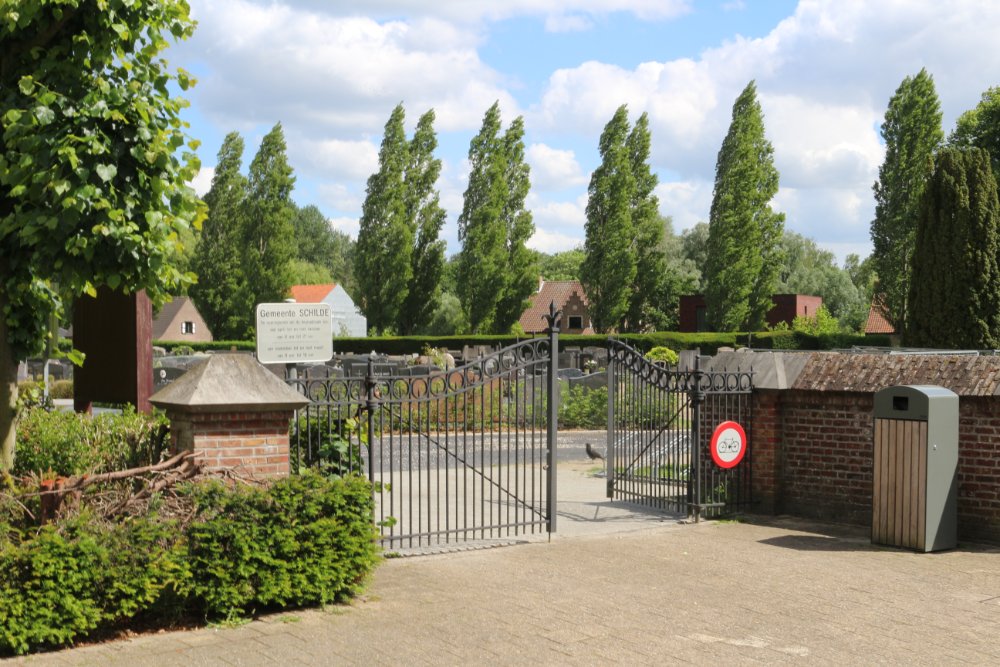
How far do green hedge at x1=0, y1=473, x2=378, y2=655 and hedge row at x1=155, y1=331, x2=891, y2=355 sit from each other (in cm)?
3457

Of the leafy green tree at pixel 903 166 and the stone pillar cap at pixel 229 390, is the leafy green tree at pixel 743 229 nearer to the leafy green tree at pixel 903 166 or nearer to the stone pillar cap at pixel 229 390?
the leafy green tree at pixel 903 166

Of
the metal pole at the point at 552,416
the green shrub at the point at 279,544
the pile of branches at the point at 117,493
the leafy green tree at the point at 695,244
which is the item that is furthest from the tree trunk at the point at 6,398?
the leafy green tree at the point at 695,244

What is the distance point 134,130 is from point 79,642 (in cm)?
321

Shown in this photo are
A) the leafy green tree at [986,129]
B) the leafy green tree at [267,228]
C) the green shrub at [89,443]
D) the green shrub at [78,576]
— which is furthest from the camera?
the leafy green tree at [267,228]

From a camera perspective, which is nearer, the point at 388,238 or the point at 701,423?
the point at 701,423

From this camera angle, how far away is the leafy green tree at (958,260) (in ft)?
87.9

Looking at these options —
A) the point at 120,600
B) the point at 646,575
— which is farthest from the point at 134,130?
the point at 646,575

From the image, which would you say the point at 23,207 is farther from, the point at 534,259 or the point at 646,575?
the point at 534,259

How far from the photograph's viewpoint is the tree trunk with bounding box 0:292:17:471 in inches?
285

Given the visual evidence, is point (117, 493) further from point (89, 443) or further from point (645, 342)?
point (645, 342)

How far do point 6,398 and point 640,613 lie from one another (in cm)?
473

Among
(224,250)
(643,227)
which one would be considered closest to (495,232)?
(643,227)

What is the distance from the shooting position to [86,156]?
641cm

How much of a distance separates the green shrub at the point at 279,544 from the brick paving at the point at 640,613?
0.58 ft
